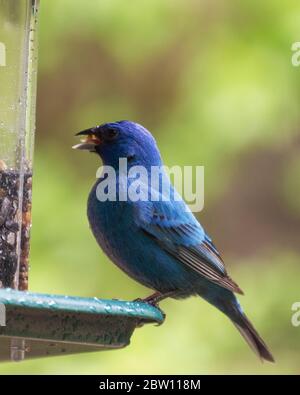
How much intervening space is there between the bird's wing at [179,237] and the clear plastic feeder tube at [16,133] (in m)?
0.58

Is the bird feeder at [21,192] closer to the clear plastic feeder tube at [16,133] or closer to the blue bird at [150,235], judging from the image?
the clear plastic feeder tube at [16,133]

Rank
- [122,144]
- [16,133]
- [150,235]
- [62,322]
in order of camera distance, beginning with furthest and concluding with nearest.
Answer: [122,144], [150,235], [16,133], [62,322]

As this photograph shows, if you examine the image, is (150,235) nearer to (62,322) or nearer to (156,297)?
(156,297)

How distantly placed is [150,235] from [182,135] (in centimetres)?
219

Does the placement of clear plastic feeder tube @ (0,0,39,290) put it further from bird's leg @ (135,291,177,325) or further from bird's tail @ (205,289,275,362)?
bird's tail @ (205,289,275,362)

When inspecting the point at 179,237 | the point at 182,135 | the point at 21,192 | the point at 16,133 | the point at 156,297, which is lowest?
the point at 156,297

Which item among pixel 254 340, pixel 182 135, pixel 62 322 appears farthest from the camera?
pixel 182 135

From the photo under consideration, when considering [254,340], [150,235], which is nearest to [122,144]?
[150,235]

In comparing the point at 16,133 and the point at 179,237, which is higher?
the point at 16,133

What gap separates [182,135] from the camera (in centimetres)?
677

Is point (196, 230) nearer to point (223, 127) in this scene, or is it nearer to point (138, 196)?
point (138, 196)

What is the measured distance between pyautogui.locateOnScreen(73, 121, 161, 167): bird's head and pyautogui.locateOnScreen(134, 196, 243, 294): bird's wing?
29 cm

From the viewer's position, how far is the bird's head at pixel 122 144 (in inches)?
195
